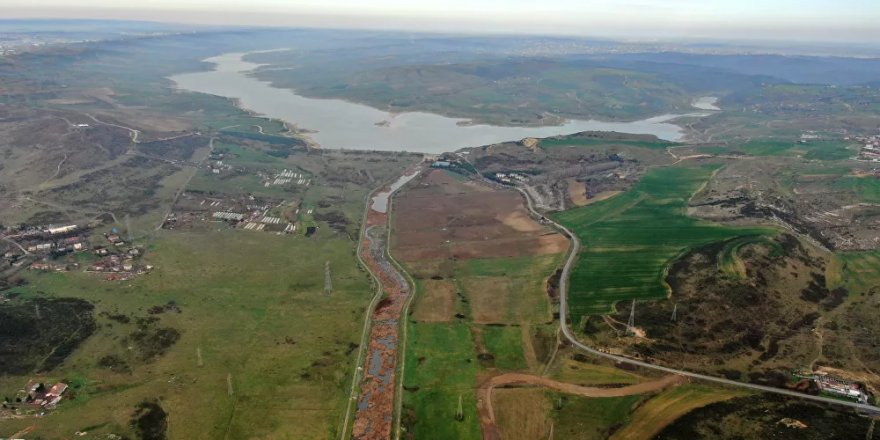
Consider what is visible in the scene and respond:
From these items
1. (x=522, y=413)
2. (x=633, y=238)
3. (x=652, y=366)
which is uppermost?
(x=633, y=238)

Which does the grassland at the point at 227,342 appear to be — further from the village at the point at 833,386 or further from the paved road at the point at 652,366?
the village at the point at 833,386

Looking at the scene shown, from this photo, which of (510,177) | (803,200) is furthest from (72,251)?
(803,200)

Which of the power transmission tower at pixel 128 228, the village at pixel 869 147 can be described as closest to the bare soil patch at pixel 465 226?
the power transmission tower at pixel 128 228

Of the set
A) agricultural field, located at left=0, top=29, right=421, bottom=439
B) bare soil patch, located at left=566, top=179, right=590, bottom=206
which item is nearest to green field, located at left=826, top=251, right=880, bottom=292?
bare soil patch, located at left=566, top=179, right=590, bottom=206

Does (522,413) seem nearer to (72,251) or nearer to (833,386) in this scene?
(833,386)

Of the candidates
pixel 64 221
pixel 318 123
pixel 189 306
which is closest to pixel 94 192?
pixel 64 221

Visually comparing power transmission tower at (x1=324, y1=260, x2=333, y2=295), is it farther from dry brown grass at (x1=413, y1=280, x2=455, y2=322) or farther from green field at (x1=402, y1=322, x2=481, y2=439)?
green field at (x1=402, y1=322, x2=481, y2=439)
